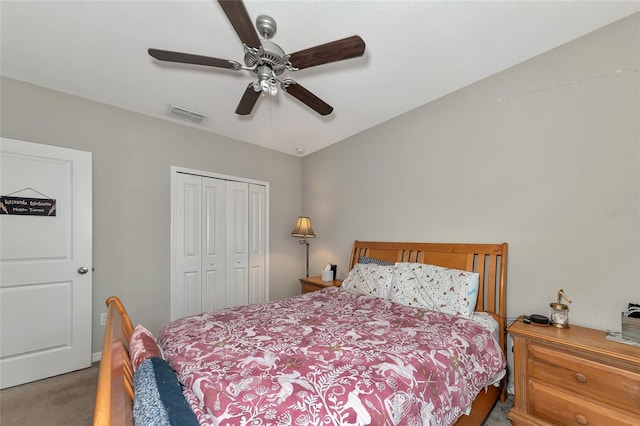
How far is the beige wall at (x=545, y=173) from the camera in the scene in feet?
5.95

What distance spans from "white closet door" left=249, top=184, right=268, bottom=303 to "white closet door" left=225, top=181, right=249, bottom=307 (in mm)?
66

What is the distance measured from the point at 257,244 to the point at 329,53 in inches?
118

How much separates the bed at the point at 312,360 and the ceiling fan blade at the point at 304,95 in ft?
5.44

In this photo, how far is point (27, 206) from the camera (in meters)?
2.41

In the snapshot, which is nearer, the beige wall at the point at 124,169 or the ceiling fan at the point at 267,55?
the ceiling fan at the point at 267,55

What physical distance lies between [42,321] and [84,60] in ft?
7.64

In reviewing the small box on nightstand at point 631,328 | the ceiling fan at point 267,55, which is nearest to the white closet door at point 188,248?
the ceiling fan at point 267,55

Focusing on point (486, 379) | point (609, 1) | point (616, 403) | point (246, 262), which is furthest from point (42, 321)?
point (609, 1)

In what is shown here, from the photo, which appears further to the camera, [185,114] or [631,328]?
[185,114]

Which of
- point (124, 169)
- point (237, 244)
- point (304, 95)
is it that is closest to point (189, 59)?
point (304, 95)

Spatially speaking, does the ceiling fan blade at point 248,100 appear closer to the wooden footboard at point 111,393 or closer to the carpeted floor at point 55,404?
the wooden footboard at point 111,393

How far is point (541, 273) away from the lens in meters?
2.12

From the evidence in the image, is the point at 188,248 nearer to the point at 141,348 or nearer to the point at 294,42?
the point at 141,348

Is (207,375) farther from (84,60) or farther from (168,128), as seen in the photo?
(168,128)
